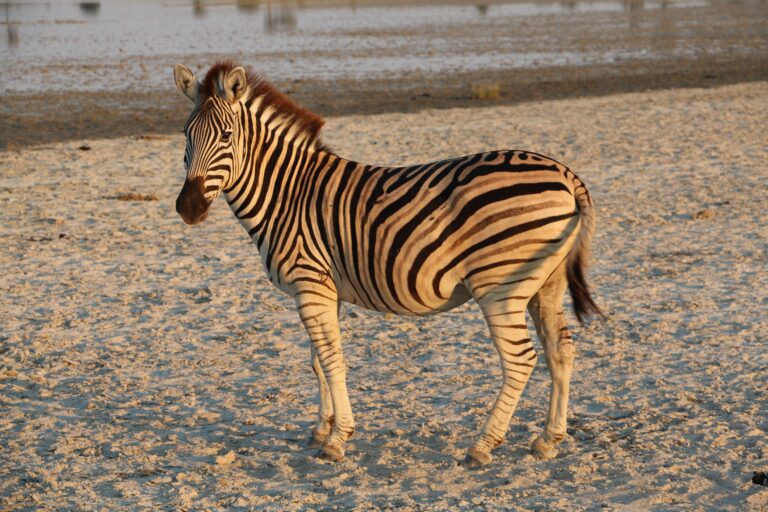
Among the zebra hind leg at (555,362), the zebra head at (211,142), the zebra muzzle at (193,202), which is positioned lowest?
the zebra hind leg at (555,362)

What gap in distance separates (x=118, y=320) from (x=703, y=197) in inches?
278

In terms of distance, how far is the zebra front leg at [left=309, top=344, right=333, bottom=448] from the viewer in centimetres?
626

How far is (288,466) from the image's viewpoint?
5.99 meters

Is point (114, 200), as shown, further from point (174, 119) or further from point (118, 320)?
point (174, 119)

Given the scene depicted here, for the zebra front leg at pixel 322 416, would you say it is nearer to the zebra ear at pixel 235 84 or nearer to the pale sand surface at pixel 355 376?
the pale sand surface at pixel 355 376

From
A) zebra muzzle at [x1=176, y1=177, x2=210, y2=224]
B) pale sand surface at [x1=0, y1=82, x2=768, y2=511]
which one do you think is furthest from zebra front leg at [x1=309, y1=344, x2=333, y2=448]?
zebra muzzle at [x1=176, y1=177, x2=210, y2=224]

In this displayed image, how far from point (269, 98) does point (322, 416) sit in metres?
1.91

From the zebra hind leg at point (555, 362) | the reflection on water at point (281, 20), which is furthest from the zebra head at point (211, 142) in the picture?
the reflection on water at point (281, 20)

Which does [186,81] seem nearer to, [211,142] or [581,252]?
[211,142]

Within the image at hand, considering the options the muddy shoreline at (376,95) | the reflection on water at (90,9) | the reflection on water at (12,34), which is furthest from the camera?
the reflection on water at (90,9)

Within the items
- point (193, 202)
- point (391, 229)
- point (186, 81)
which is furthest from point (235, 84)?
point (391, 229)

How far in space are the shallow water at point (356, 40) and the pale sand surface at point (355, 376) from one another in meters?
15.7

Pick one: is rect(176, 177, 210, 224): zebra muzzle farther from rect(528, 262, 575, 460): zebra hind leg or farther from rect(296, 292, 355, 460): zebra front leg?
rect(528, 262, 575, 460): zebra hind leg

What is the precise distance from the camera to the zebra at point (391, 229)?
18.4ft
